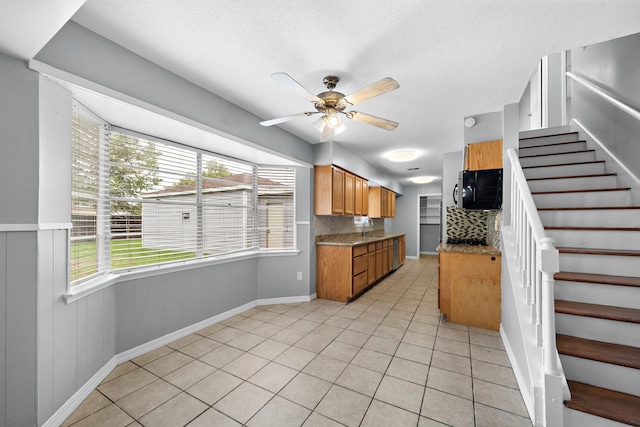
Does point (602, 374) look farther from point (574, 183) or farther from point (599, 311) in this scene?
point (574, 183)

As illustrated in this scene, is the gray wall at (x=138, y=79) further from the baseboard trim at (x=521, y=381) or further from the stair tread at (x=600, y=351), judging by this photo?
the baseboard trim at (x=521, y=381)

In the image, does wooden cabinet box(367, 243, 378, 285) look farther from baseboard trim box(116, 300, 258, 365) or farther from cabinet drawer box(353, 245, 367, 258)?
baseboard trim box(116, 300, 258, 365)

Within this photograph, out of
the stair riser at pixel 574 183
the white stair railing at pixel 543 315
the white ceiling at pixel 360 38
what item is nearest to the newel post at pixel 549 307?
the white stair railing at pixel 543 315

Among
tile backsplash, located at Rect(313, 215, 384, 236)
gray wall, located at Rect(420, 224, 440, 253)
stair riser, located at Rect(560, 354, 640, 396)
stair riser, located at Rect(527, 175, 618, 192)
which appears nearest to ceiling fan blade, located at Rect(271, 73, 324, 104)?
stair riser, located at Rect(560, 354, 640, 396)

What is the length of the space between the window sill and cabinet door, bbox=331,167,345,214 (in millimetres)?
1295

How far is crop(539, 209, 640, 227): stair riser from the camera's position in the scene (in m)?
1.97

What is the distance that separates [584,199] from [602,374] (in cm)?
157

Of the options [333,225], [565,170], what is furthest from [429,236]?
[565,170]

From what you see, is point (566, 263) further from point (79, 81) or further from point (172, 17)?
point (79, 81)

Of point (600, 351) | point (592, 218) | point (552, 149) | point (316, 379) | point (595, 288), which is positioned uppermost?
point (552, 149)

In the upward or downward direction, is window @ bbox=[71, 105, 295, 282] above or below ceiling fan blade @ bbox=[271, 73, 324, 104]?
below

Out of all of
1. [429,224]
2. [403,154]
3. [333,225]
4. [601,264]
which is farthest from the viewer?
[429,224]

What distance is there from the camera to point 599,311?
1.55m

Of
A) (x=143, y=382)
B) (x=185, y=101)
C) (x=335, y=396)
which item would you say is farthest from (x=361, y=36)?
(x=143, y=382)
